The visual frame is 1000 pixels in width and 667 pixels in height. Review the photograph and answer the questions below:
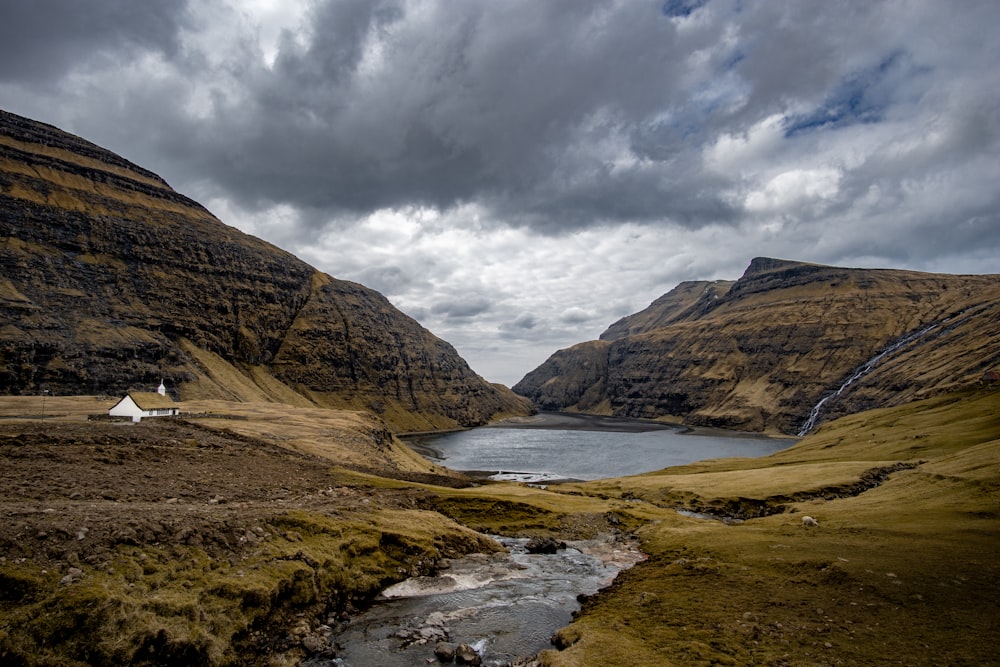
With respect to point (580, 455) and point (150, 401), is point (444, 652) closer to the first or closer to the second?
point (150, 401)

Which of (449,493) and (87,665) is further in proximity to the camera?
(449,493)

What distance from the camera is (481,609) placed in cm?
2741

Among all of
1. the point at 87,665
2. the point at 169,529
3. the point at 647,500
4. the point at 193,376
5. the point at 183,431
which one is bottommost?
the point at 647,500

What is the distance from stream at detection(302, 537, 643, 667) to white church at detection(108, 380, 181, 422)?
59.2 m

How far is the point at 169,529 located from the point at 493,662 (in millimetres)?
15831

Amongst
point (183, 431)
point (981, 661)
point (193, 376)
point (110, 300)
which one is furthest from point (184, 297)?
point (981, 661)

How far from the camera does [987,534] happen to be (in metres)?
28.8

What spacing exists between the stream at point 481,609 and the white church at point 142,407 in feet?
194

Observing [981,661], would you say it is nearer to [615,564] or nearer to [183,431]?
[615,564]

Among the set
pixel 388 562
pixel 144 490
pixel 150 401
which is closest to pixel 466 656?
pixel 388 562

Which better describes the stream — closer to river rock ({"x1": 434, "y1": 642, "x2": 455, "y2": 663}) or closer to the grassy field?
river rock ({"x1": 434, "y1": 642, "x2": 455, "y2": 663})

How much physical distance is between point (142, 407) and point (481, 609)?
224 feet

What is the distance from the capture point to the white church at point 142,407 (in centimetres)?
7094

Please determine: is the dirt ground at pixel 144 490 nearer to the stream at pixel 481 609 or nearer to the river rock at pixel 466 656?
the stream at pixel 481 609
